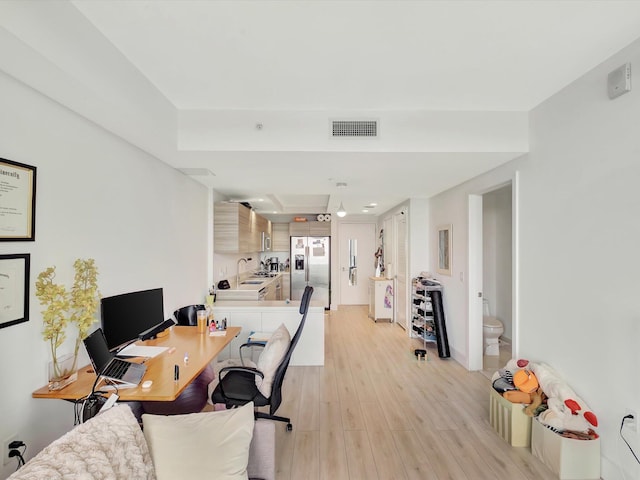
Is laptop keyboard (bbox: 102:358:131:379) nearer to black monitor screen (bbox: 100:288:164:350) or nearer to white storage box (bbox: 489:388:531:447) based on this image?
black monitor screen (bbox: 100:288:164:350)

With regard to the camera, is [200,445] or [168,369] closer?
[200,445]

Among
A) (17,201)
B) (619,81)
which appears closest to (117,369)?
(17,201)

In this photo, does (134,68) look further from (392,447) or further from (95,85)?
(392,447)

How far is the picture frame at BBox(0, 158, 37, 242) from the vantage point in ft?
4.82

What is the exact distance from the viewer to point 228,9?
59.8 inches

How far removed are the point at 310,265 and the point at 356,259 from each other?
4.27 ft

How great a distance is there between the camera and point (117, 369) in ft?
6.09

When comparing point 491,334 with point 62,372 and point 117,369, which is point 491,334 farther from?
point 62,372

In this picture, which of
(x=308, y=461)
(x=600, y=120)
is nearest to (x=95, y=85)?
(x=308, y=461)

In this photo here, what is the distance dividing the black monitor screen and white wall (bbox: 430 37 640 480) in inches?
125

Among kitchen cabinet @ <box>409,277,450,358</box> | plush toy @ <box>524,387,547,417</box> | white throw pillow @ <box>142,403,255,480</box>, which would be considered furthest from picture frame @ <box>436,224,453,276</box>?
white throw pillow @ <box>142,403,255,480</box>

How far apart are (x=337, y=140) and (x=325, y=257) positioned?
5.03 metres

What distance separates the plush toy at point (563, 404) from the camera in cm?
201

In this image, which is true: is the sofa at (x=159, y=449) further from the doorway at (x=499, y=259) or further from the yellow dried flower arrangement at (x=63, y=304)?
→ the doorway at (x=499, y=259)
